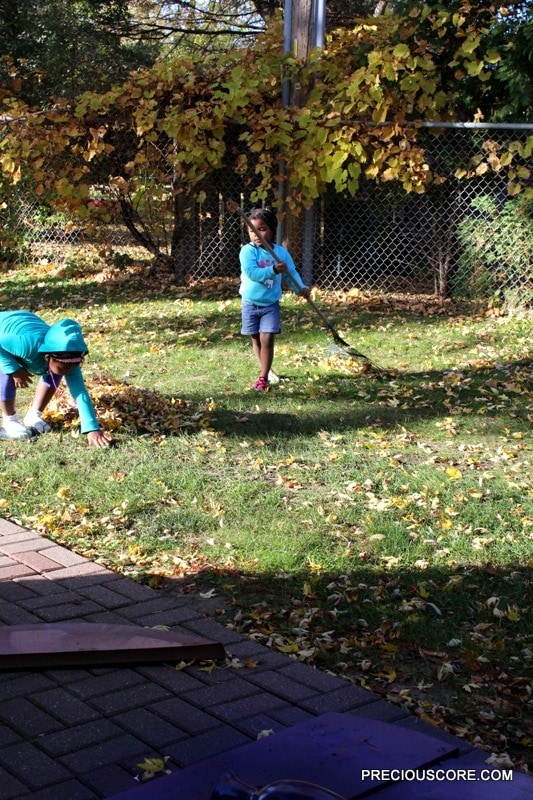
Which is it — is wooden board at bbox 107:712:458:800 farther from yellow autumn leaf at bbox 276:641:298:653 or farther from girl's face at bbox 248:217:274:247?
girl's face at bbox 248:217:274:247

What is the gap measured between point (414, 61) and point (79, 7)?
1047 centimetres

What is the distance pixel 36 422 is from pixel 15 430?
15 centimetres

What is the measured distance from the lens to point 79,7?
18.1 meters

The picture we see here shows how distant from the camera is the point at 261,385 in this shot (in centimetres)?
718

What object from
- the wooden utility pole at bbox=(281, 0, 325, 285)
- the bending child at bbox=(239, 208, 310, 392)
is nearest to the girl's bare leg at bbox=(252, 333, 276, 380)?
the bending child at bbox=(239, 208, 310, 392)

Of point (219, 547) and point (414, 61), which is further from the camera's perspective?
point (414, 61)

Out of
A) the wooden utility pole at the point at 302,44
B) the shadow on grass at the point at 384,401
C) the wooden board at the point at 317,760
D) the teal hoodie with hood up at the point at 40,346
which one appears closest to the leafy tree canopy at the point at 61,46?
the wooden utility pole at the point at 302,44

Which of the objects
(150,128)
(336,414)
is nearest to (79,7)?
(150,128)

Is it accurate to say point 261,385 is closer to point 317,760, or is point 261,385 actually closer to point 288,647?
point 288,647

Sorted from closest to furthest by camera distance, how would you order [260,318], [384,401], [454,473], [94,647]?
[94,647]
[454,473]
[384,401]
[260,318]

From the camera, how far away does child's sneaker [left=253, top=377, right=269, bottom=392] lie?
282 inches

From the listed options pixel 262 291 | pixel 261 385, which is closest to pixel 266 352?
pixel 261 385

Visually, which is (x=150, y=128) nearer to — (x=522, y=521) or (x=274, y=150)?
(x=274, y=150)

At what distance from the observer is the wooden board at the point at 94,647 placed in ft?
10.5
